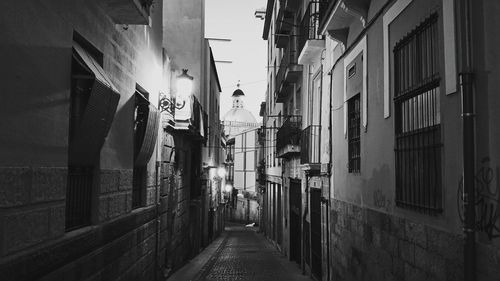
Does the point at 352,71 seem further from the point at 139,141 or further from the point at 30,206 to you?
the point at 30,206

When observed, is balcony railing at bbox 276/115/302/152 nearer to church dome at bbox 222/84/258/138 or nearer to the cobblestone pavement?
the cobblestone pavement

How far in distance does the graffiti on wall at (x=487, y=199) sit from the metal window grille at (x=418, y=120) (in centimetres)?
80

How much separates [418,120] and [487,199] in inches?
70.4

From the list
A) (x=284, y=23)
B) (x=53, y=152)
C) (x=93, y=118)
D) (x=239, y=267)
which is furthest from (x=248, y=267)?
(x=53, y=152)

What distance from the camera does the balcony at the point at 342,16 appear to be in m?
7.57

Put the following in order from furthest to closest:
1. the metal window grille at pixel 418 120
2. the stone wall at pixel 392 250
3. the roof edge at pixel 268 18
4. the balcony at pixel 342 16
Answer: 1. the roof edge at pixel 268 18
2. the balcony at pixel 342 16
3. the metal window grille at pixel 418 120
4. the stone wall at pixel 392 250

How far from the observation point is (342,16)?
8461 millimetres

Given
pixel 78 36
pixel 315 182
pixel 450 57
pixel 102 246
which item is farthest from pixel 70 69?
pixel 315 182

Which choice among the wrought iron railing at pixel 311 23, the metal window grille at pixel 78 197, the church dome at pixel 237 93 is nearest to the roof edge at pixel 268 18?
the wrought iron railing at pixel 311 23

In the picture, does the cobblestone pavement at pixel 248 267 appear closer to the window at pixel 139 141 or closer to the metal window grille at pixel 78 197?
the window at pixel 139 141

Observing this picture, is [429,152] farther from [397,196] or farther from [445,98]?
[397,196]

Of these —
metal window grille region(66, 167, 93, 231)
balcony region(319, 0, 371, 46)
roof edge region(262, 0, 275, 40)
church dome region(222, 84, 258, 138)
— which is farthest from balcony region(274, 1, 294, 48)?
church dome region(222, 84, 258, 138)

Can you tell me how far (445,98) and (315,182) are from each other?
24.6ft

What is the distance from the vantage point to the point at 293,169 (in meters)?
15.9
